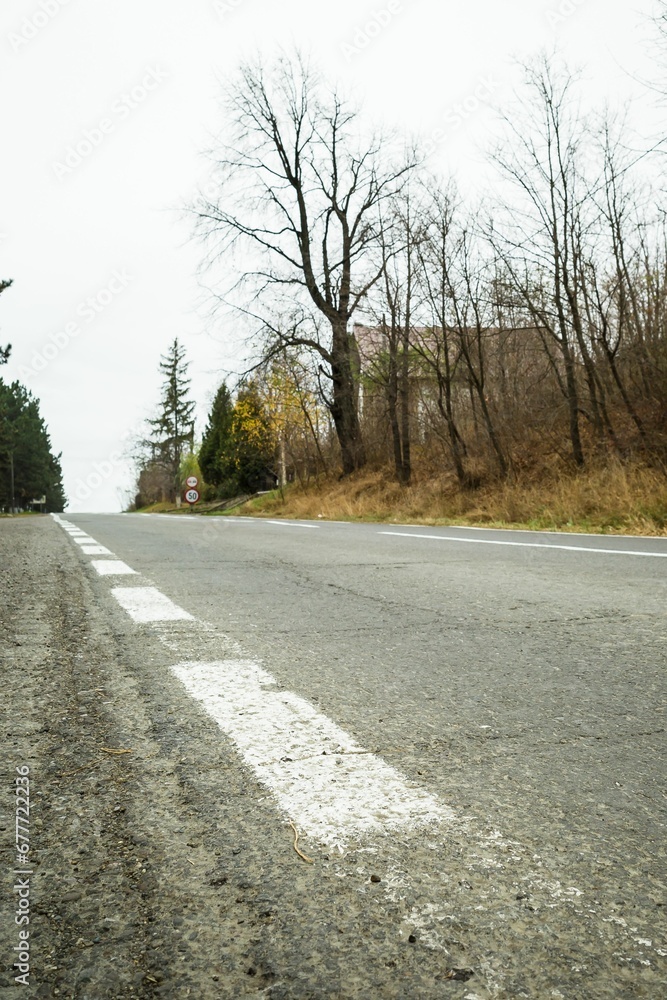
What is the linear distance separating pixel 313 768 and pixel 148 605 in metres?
2.67

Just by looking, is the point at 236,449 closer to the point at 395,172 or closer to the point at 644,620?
the point at 395,172

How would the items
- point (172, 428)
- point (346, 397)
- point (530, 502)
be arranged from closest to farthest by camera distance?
point (530, 502)
point (346, 397)
point (172, 428)

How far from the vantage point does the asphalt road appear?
1.12m

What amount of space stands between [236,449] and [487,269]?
32.5 m

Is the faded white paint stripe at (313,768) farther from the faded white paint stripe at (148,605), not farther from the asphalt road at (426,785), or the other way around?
the faded white paint stripe at (148,605)

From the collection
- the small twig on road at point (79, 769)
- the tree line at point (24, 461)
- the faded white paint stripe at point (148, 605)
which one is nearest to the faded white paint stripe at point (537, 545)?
the faded white paint stripe at point (148, 605)

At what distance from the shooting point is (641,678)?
2.72 metres

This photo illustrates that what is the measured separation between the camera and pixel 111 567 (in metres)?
6.41

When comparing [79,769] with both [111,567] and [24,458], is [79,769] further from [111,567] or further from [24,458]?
[24,458]

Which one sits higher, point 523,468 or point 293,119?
point 293,119

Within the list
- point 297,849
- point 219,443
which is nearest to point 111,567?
point 297,849

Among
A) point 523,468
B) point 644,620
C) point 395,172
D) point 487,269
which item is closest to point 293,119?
point 395,172

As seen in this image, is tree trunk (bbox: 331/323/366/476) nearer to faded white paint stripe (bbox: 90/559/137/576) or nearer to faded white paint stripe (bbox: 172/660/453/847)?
faded white paint stripe (bbox: 90/559/137/576)

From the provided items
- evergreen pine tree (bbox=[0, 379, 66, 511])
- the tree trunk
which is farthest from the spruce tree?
the tree trunk
